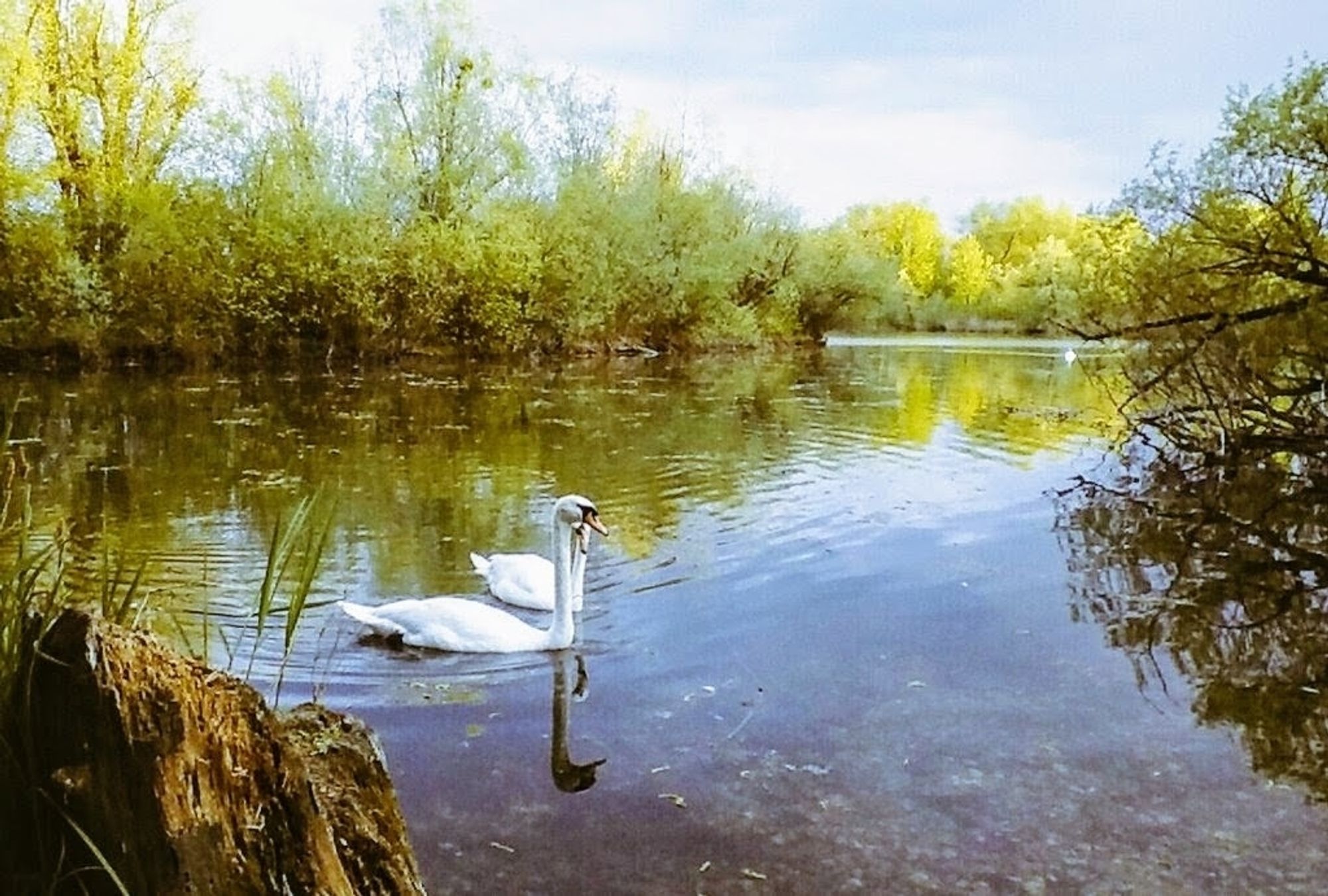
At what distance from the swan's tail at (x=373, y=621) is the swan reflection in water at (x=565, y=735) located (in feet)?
2.74

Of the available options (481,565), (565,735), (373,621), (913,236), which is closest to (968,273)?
(913,236)

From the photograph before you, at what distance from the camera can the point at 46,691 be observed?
212cm

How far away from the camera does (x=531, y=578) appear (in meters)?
7.22

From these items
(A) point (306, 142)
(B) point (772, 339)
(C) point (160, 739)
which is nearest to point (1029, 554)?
(C) point (160, 739)

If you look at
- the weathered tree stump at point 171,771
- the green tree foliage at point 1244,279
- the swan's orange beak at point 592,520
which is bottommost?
the swan's orange beak at point 592,520

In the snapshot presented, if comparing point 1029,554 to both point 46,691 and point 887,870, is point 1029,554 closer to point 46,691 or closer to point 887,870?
point 887,870

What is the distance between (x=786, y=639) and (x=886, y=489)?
206 inches

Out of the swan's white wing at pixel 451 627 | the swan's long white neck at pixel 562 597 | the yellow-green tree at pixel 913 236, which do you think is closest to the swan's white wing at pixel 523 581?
the swan's long white neck at pixel 562 597

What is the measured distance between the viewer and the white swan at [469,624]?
612 cm

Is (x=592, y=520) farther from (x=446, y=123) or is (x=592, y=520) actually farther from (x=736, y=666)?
(x=446, y=123)

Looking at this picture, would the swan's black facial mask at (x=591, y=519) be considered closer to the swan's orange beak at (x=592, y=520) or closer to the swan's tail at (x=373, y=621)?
the swan's orange beak at (x=592, y=520)

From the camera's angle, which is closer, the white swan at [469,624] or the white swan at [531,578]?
the white swan at [469,624]

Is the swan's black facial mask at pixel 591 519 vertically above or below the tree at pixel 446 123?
below

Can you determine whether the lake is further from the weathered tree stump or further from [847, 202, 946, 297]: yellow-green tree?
[847, 202, 946, 297]: yellow-green tree
